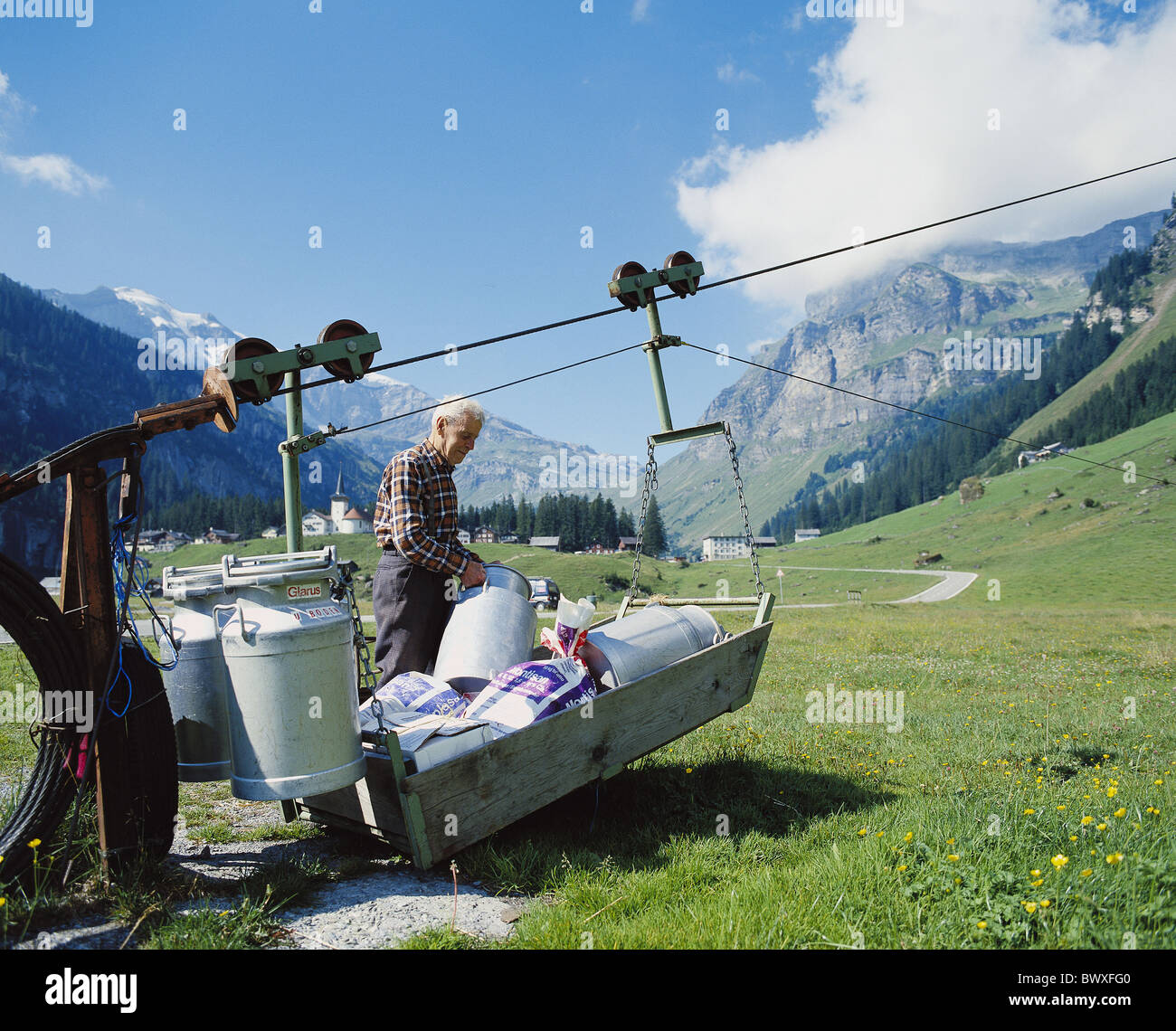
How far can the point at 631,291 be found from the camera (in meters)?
6.61

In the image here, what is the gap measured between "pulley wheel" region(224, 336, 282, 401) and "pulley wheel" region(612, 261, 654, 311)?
3.09 metres

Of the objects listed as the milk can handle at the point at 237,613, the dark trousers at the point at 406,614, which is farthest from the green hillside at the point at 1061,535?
the milk can handle at the point at 237,613

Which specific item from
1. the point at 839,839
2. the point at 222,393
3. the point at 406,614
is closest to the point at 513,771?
the point at 406,614

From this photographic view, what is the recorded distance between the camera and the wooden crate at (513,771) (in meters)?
4.00

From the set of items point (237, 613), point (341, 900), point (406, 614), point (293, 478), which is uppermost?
point (293, 478)

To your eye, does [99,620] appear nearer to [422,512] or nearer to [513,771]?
[513,771]

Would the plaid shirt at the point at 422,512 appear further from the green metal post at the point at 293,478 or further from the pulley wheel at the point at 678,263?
the pulley wheel at the point at 678,263

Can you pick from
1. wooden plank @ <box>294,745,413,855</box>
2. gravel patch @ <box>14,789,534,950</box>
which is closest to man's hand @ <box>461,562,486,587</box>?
wooden plank @ <box>294,745,413,855</box>

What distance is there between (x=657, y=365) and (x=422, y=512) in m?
2.52

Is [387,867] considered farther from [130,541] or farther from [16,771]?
[16,771]

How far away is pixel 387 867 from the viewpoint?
461 cm

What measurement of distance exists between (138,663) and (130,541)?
2.25ft

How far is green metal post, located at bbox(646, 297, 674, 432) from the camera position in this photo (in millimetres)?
6754
